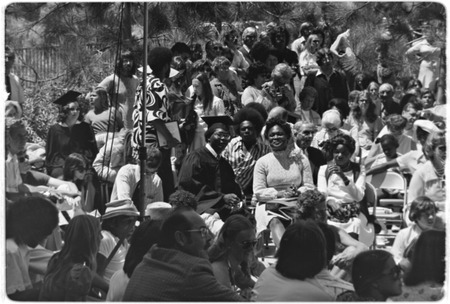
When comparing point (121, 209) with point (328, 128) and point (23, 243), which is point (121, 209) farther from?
point (328, 128)

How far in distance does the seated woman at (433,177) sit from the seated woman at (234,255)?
3.74 feet

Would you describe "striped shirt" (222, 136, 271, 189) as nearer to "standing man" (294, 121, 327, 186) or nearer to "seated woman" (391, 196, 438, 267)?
"standing man" (294, 121, 327, 186)

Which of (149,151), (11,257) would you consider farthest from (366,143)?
(11,257)

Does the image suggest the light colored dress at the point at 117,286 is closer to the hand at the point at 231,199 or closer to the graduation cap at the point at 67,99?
the hand at the point at 231,199

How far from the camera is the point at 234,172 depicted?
7.81 m

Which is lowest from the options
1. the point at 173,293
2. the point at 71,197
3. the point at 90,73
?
the point at 173,293

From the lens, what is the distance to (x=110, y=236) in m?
7.66

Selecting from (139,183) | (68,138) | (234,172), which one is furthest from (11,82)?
(234,172)

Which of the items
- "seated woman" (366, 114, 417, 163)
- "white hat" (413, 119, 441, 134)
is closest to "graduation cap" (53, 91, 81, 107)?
"seated woman" (366, 114, 417, 163)

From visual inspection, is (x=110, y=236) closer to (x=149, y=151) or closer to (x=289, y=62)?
(x=149, y=151)

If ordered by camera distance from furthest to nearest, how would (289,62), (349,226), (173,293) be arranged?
(289,62)
(349,226)
(173,293)

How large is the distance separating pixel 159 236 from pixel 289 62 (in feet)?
5.67

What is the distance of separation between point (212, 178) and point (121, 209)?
65 cm

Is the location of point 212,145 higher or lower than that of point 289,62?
lower
